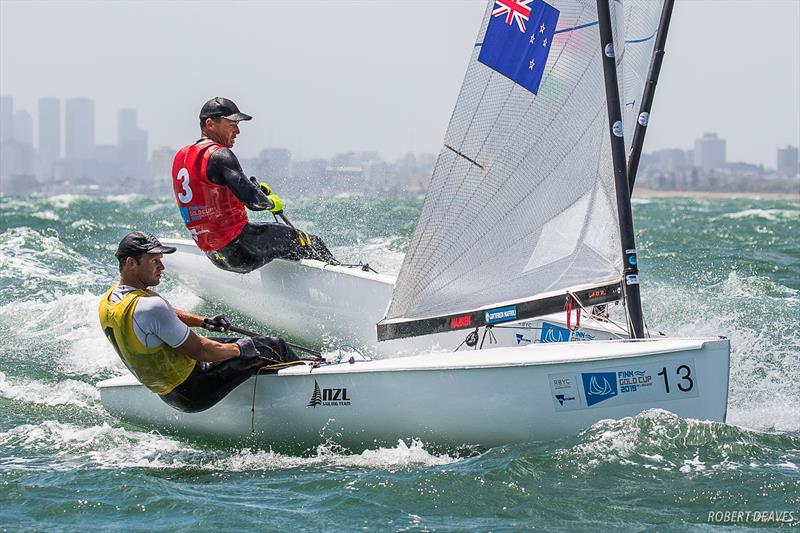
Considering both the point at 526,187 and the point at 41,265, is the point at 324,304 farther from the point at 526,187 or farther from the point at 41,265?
the point at 41,265

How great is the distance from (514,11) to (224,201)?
7.60 ft

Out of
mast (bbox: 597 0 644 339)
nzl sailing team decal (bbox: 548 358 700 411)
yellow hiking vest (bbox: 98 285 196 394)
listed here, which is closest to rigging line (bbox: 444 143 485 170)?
mast (bbox: 597 0 644 339)

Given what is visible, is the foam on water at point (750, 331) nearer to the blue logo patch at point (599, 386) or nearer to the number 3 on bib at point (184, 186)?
the blue logo patch at point (599, 386)

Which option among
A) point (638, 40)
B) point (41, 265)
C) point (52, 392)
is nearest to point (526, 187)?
point (638, 40)

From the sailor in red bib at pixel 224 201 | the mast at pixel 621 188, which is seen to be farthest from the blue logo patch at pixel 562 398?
the sailor in red bib at pixel 224 201

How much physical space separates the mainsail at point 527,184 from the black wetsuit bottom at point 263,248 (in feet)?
6.21

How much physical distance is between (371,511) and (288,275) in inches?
128

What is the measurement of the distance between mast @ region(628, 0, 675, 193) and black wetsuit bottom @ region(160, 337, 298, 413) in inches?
86.8

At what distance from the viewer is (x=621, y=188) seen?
4707mm

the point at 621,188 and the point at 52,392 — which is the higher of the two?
the point at 621,188

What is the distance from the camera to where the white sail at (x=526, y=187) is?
4.75m

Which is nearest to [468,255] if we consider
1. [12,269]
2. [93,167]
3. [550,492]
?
[550,492]

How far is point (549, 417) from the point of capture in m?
4.44

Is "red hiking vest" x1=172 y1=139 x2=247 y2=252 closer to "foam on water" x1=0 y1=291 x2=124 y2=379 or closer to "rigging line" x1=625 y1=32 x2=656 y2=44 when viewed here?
"foam on water" x1=0 y1=291 x2=124 y2=379
